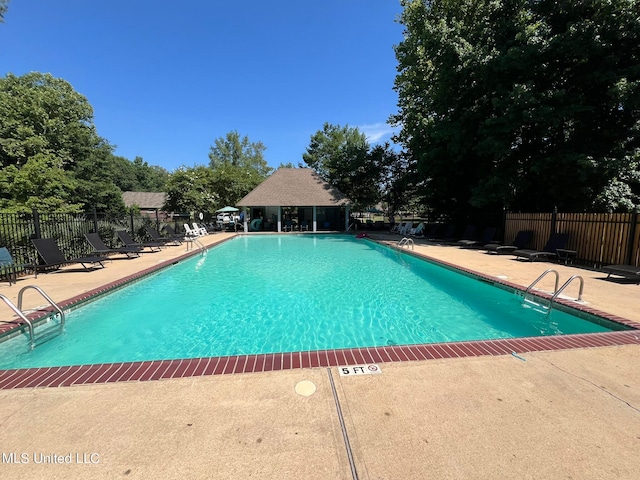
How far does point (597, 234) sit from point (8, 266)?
51.7 feet

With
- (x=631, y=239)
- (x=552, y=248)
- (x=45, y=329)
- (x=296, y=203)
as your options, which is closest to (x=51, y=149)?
(x=296, y=203)

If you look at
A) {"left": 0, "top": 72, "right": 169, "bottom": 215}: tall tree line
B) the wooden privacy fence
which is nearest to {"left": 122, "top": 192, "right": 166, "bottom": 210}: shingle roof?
{"left": 0, "top": 72, "right": 169, "bottom": 215}: tall tree line

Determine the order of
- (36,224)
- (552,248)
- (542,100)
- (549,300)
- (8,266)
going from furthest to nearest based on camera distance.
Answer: (542,100) → (552,248) → (36,224) → (8,266) → (549,300)

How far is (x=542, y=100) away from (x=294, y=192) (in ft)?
63.4

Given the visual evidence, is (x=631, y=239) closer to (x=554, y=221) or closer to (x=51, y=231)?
(x=554, y=221)

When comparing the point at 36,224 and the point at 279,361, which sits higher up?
the point at 36,224

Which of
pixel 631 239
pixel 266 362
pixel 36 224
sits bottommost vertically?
pixel 266 362

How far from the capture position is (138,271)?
8.55m

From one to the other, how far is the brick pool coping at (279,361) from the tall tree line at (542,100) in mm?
10824

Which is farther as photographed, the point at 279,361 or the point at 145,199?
the point at 145,199

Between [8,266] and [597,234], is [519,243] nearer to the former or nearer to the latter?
[597,234]

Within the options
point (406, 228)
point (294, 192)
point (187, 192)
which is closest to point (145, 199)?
point (187, 192)

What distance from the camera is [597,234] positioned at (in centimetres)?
918

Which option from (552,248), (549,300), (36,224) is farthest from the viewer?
(552,248)
